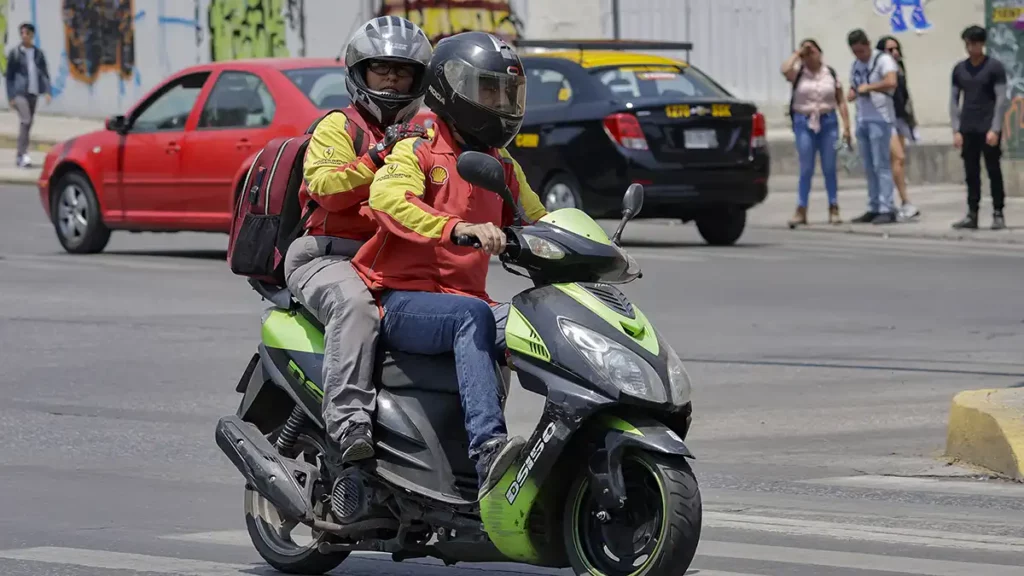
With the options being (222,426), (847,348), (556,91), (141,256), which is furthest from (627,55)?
(222,426)

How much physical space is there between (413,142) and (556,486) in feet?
3.65

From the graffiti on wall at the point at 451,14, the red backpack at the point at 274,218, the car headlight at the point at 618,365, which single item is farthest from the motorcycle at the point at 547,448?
the graffiti on wall at the point at 451,14

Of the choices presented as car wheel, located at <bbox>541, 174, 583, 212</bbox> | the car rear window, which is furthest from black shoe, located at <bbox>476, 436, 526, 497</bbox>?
the car rear window

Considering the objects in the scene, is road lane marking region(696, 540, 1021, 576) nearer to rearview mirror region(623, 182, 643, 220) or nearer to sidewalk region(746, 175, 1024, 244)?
rearview mirror region(623, 182, 643, 220)

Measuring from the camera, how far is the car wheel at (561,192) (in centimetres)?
1897

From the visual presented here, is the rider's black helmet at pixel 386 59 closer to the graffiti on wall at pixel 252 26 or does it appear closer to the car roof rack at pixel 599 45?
the car roof rack at pixel 599 45

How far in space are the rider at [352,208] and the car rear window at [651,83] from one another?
40.8 feet

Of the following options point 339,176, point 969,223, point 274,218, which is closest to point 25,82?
point 969,223

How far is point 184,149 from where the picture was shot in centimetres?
1741

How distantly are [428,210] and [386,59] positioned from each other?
2.94 feet

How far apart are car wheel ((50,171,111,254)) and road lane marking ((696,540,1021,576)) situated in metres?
11.8

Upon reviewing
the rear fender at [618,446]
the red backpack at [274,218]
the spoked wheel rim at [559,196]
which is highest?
the red backpack at [274,218]

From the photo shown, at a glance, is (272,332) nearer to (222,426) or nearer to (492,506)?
(222,426)

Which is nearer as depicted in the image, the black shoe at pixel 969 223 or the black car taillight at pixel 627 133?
the black car taillight at pixel 627 133
